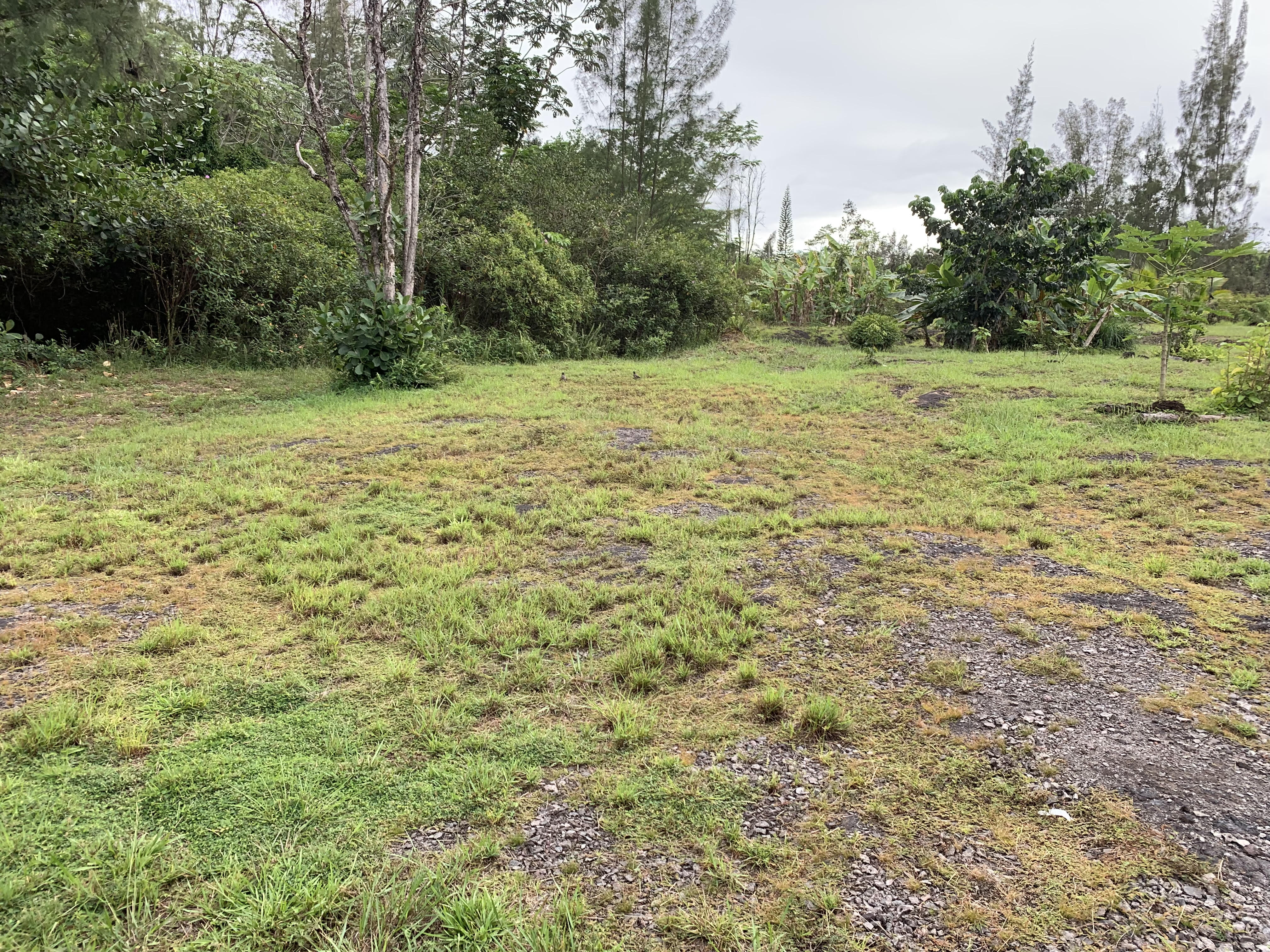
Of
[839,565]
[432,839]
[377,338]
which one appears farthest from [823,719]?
[377,338]

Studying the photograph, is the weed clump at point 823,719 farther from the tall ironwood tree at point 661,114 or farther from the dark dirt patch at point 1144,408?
the tall ironwood tree at point 661,114

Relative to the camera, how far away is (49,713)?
2033mm

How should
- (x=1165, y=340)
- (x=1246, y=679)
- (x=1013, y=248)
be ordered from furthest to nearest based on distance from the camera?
1. (x=1013, y=248)
2. (x=1165, y=340)
3. (x=1246, y=679)

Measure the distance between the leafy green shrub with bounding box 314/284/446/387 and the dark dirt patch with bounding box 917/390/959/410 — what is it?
20.3 feet

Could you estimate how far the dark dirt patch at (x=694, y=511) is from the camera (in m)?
4.06

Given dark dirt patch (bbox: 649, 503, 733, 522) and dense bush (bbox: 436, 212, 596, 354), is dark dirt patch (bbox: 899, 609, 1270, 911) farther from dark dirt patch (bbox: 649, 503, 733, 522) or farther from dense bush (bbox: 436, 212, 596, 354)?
dense bush (bbox: 436, 212, 596, 354)

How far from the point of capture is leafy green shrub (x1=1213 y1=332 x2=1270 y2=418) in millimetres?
6402

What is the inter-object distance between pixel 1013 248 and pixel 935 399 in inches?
250

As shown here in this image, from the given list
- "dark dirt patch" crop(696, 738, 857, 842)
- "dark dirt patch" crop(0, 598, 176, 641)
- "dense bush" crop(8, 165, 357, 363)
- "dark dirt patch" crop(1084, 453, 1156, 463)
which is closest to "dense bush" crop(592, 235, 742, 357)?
"dense bush" crop(8, 165, 357, 363)

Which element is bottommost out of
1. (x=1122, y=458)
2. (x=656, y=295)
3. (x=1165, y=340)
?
(x=1122, y=458)

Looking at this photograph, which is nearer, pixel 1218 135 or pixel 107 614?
pixel 107 614

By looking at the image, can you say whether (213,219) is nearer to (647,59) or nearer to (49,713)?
(49,713)

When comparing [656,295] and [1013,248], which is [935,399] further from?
[656,295]

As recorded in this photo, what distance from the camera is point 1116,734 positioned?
2080mm
